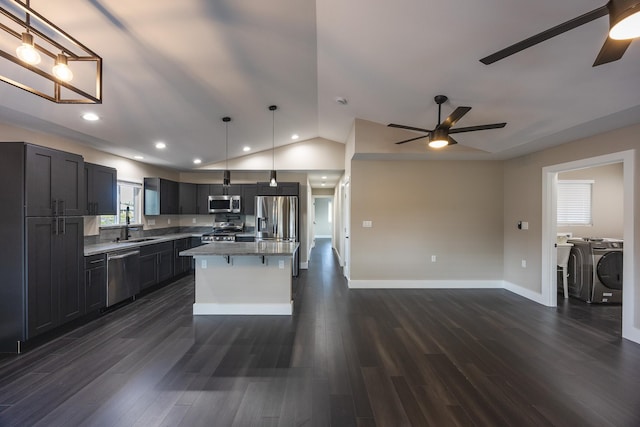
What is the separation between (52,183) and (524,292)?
6.73 meters

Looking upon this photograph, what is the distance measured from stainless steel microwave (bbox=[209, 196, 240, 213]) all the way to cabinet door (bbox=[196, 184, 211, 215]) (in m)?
0.24

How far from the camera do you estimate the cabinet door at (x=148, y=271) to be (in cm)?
446

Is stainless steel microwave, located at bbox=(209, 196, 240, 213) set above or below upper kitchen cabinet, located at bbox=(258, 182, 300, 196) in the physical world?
below

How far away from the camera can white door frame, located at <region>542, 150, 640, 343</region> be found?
3.01 meters

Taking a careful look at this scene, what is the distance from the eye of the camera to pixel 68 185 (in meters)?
3.18

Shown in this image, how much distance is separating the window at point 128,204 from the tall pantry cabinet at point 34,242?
65.4 inches

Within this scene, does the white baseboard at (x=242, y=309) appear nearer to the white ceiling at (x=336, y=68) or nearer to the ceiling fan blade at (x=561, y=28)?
the white ceiling at (x=336, y=68)

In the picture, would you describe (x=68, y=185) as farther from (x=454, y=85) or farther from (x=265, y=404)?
(x=454, y=85)

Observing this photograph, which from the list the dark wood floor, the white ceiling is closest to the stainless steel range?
the dark wood floor

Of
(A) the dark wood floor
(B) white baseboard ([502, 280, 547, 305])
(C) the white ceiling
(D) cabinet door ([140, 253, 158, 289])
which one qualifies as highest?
(C) the white ceiling

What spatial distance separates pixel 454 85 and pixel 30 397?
472 cm

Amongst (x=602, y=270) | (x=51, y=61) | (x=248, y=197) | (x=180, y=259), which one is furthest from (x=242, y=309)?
(x=602, y=270)

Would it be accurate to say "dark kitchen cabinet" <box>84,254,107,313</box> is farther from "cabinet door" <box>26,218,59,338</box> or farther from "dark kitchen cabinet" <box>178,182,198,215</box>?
"dark kitchen cabinet" <box>178,182,198,215</box>

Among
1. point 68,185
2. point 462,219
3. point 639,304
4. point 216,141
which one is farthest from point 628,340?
point 68,185
